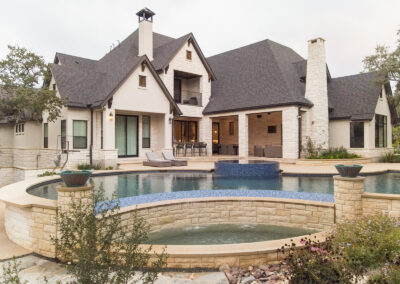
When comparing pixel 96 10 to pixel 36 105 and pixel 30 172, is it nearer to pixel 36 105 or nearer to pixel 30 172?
pixel 36 105

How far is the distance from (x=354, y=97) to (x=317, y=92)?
3892 millimetres

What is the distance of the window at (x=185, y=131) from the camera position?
23.4 meters

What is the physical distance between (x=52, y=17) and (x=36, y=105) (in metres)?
13.0

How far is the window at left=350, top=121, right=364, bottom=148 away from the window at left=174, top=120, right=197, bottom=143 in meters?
12.1

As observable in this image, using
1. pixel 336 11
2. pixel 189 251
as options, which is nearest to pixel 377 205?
pixel 189 251

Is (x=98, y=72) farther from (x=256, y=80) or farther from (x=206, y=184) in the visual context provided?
(x=206, y=184)

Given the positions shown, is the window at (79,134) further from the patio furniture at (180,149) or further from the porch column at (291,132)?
the porch column at (291,132)

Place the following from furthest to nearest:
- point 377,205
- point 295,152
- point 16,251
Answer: point 295,152 → point 377,205 → point 16,251

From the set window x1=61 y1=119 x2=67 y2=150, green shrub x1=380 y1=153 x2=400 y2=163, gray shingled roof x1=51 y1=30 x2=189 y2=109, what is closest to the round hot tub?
gray shingled roof x1=51 y1=30 x2=189 y2=109

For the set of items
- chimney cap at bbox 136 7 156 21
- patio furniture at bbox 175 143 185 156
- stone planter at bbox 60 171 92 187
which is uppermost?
chimney cap at bbox 136 7 156 21

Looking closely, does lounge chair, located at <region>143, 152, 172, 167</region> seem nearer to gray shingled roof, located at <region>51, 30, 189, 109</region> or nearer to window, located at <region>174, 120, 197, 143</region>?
gray shingled roof, located at <region>51, 30, 189, 109</region>

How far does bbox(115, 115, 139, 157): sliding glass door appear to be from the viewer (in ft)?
60.0

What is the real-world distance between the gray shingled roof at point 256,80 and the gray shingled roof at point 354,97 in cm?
326

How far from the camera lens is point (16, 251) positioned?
4777 millimetres
